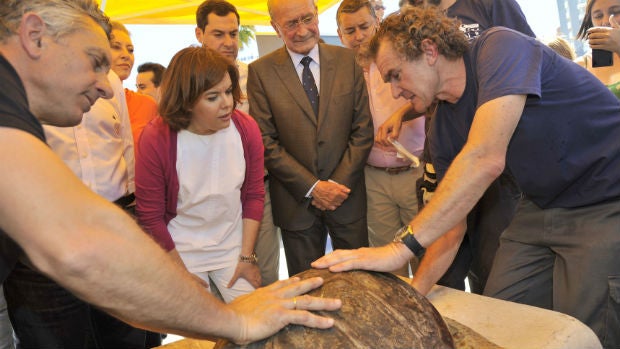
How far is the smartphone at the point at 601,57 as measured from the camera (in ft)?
10.5

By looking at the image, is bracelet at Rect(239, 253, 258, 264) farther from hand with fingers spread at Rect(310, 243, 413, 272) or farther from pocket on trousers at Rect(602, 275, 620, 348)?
pocket on trousers at Rect(602, 275, 620, 348)

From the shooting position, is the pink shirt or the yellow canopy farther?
the yellow canopy

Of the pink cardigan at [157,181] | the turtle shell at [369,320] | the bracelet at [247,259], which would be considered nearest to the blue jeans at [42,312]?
the pink cardigan at [157,181]

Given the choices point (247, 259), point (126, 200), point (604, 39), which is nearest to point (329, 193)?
point (247, 259)

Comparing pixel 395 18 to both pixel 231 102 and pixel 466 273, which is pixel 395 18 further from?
pixel 466 273

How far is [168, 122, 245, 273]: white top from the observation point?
2920 mm

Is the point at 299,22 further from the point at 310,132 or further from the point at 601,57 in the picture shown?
the point at 601,57

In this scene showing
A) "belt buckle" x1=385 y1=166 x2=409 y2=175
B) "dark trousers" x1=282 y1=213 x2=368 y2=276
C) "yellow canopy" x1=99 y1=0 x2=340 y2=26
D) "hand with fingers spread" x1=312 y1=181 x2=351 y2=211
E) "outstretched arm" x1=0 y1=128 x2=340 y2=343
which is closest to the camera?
"outstretched arm" x1=0 y1=128 x2=340 y2=343

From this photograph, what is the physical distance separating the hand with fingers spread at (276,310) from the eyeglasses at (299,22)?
211 cm

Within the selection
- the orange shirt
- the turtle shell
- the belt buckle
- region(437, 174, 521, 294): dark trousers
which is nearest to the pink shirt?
the belt buckle

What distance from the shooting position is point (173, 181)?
289 centimetres

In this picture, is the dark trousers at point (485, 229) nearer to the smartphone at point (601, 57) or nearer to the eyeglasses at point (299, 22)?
the smartphone at point (601, 57)

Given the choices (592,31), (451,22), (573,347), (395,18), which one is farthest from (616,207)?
(592,31)

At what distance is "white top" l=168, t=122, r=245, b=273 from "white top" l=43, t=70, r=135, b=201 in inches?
13.2
